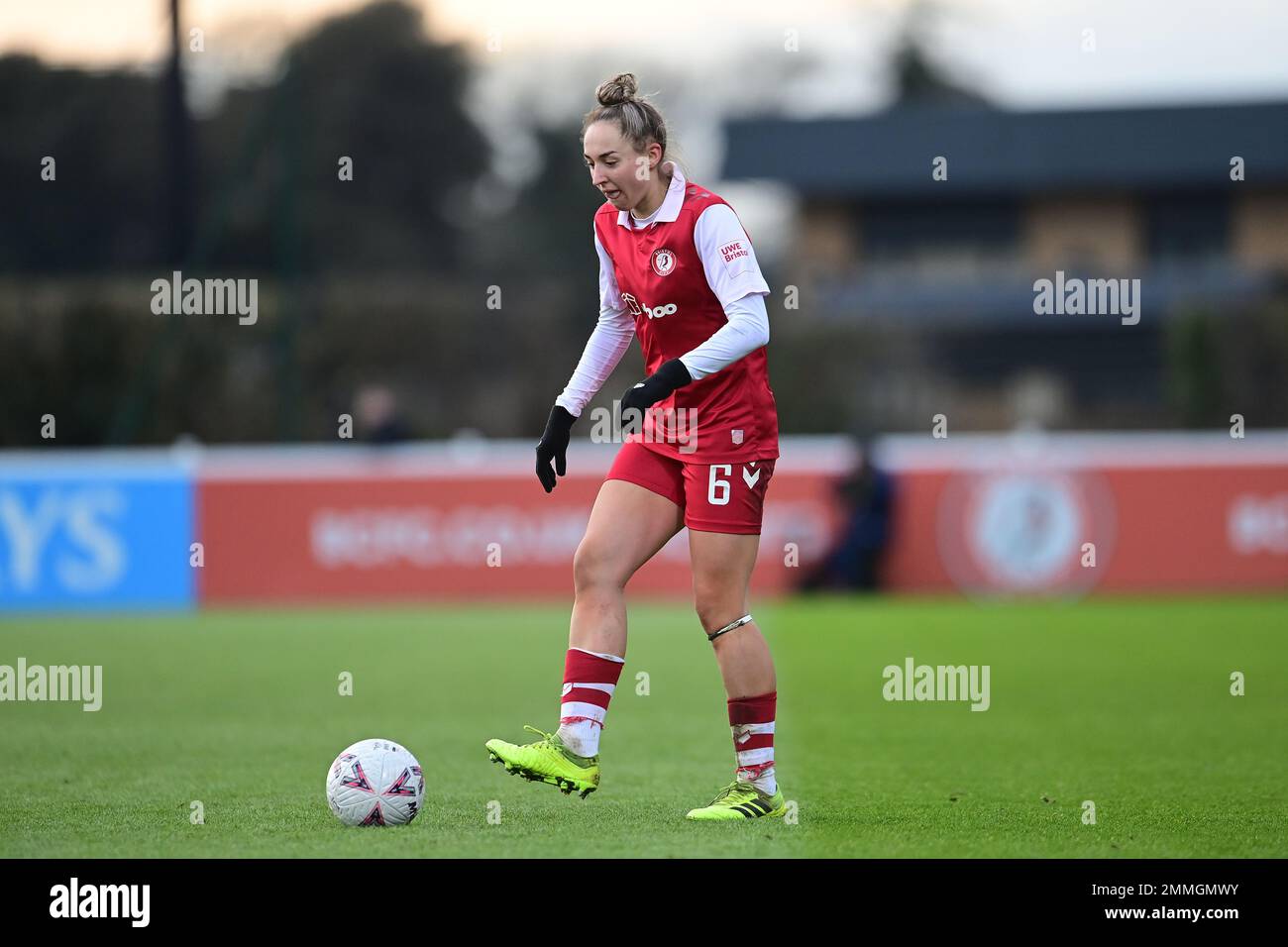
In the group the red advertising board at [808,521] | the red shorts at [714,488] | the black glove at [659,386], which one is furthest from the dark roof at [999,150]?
the black glove at [659,386]

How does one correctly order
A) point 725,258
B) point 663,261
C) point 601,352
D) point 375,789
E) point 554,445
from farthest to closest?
point 601,352 → point 554,445 → point 663,261 → point 725,258 → point 375,789

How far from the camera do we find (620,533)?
6051 mm

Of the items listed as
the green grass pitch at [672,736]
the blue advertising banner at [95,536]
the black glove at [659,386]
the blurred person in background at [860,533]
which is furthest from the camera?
the blurred person in background at [860,533]


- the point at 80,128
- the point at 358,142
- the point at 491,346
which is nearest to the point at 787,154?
the point at 358,142

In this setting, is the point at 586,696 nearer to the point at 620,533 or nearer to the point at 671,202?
the point at 620,533

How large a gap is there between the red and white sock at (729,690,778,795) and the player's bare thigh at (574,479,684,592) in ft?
1.99

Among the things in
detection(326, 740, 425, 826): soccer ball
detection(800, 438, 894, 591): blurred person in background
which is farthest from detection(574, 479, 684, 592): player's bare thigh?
detection(800, 438, 894, 591): blurred person in background

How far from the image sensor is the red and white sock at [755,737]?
238 inches

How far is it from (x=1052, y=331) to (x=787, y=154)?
8464 mm

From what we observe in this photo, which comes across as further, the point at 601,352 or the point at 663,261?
the point at 601,352

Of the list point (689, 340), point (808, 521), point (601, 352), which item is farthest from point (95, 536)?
point (689, 340)

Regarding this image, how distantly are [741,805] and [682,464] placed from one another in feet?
3.91

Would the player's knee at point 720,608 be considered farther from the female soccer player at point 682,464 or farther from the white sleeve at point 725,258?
the white sleeve at point 725,258

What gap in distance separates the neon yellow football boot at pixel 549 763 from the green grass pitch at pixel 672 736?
144 millimetres
